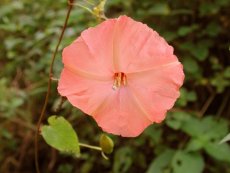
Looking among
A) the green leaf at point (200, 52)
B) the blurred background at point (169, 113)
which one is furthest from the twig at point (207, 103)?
the green leaf at point (200, 52)

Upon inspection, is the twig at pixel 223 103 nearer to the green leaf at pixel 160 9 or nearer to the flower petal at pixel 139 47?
the green leaf at pixel 160 9

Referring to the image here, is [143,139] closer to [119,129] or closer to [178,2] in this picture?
[178,2]

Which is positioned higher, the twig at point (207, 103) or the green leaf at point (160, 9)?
the green leaf at point (160, 9)

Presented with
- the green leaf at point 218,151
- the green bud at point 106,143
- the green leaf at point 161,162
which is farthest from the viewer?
the green leaf at point 161,162

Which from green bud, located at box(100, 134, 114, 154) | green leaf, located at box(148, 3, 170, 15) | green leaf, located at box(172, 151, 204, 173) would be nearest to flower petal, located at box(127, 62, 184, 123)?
green bud, located at box(100, 134, 114, 154)

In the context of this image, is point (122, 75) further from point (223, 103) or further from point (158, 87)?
point (223, 103)

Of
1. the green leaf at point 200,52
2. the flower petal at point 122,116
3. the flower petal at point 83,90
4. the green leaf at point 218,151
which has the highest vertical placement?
the flower petal at point 83,90
